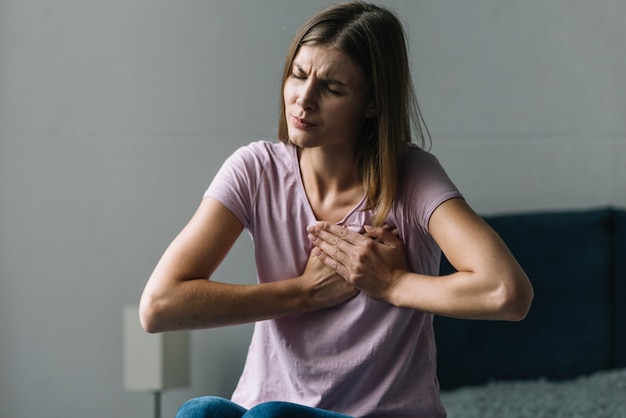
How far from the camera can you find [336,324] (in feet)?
5.40

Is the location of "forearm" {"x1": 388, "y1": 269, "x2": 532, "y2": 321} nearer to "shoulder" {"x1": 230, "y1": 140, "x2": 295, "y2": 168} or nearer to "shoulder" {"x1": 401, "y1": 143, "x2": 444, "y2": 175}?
"shoulder" {"x1": 401, "y1": 143, "x2": 444, "y2": 175}

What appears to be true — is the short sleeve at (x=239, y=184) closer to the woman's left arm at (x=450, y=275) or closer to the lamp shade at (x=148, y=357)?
the woman's left arm at (x=450, y=275)

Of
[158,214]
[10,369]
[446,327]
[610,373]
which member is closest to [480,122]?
[446,327]

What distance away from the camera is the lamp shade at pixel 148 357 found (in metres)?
2.85

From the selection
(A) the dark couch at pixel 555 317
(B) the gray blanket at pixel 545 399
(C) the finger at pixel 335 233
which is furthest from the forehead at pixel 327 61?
(A) the dark couch at pixel 555 317

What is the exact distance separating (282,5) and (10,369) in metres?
1.59

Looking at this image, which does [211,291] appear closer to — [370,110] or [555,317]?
[370,110]

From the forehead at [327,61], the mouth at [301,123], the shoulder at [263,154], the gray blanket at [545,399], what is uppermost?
the forehead at [327,61]

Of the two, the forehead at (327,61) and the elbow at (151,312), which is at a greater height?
the forehead at (327,61)

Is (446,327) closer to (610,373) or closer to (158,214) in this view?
(610,373)

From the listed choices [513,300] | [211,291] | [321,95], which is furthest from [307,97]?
[513,300]

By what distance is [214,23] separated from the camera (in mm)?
3084

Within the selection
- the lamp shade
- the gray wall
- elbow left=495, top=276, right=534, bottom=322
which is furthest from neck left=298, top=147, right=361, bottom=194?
the gray wall

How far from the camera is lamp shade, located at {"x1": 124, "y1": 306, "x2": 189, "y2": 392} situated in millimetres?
2852
